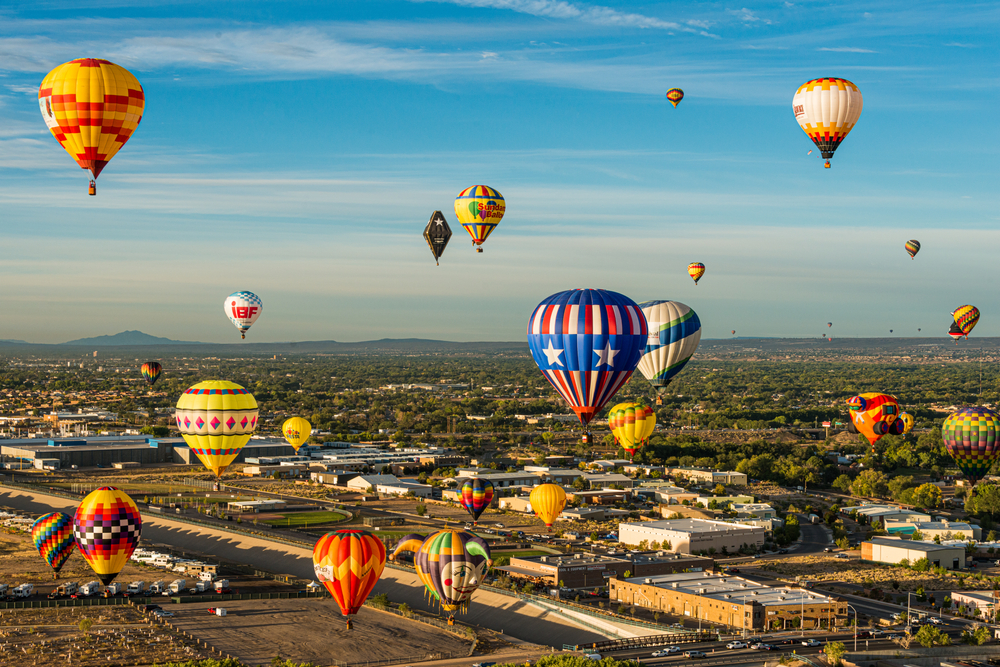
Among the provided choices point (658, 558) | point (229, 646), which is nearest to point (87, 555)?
point (229, 646)

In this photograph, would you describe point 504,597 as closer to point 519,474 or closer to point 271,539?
point 271,539

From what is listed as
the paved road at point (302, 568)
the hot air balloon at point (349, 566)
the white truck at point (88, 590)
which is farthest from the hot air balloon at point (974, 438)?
the white truck at point (88, 590)

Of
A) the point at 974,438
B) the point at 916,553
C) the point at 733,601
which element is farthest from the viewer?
the point at 974,438

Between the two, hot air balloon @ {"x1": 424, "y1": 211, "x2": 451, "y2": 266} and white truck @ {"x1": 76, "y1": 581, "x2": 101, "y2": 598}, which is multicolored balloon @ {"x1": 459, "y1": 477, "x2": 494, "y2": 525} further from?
white truck @ {"x1": 76, "y1": 581, "x2": 101, "y2": 598}

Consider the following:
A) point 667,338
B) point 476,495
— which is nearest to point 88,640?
point 476,495

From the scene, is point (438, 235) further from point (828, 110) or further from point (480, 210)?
point (828, 110)

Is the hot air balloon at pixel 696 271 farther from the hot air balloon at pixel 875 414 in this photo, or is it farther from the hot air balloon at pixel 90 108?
the hot air balloon at pixel 90 108

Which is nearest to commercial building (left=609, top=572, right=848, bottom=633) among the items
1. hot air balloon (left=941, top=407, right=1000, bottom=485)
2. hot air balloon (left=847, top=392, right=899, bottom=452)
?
hot air balloon (left=941, top=407, right=1000, bottom=485)
